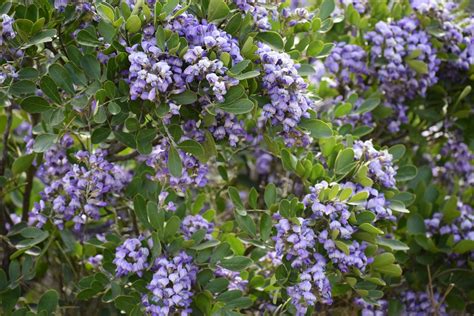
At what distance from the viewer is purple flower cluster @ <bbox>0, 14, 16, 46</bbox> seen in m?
2.13

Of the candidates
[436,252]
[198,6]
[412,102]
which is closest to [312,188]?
[198,6]

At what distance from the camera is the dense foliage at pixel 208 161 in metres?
2.18

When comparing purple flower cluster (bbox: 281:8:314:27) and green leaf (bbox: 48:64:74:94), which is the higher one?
purple flower cluster (bbox: 281:8:314:27)

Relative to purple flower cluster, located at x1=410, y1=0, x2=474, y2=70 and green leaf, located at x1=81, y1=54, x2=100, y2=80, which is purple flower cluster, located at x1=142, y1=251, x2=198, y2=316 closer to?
Answer: green leaf, located at x1=81, y1=54, x2=100, y2=80

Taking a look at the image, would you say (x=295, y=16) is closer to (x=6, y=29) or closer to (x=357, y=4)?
(x=357, y=4)

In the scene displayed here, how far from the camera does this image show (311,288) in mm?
2289

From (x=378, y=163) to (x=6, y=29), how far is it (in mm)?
1240

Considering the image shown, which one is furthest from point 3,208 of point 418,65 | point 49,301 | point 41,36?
point 418,65

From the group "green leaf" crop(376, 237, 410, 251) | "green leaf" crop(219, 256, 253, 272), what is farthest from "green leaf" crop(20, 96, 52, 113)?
"green leaf" crop(376, 237, 410, 251)

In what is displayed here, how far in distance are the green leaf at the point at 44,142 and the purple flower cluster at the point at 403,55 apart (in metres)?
1.38

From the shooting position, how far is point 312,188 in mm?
2309

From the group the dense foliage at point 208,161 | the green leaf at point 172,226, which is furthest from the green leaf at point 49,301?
the green leaf at point 172,226

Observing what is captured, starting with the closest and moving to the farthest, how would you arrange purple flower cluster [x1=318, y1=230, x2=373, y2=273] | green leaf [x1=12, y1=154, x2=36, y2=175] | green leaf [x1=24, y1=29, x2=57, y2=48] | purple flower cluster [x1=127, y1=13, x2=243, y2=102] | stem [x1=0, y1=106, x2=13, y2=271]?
1. purple flower cluster [x1=127, y1=13, x2=243, y2=102]
2. green leaf [x1=24, y1=29, x2=57, y2=48]
3. purple flower cluster [x1=318, y1=230, x2=373, y2=273]
4. green leaf [x1=12, y1=154, x2=36, y2=175]
5. stem [x1=0, y1=106, x2=13, y2=271]

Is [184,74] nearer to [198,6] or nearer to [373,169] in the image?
[198,6]
